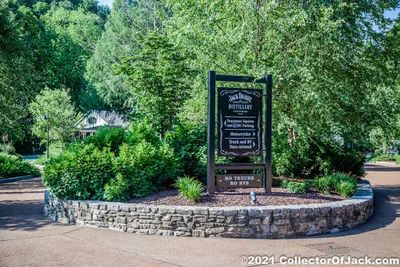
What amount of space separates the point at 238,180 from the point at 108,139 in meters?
4.25

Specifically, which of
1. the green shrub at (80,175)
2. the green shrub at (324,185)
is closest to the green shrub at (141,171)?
the green shrub at (80,175)

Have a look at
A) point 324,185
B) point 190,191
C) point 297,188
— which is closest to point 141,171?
point 190,191

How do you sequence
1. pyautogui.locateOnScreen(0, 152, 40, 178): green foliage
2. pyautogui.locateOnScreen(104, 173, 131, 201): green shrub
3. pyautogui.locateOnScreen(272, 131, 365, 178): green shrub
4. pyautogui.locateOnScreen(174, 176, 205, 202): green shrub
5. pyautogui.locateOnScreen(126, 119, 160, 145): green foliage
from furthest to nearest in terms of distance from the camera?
pyautogui.locateOnScreen(0, 152, 40, 178): green foliage < pyautogui.locateOnScreen(272, 131, 365, 178): green shrub < pyautogui.locateOnScreen(126, 119, 160, 145): green foliage < pyautogui.locateOnScreen(104, 173, 131, 201): green shrub < pyautogui.locateOnScreen(174, 176, 205, 202): green shrub

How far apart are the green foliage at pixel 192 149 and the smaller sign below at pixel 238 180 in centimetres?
142

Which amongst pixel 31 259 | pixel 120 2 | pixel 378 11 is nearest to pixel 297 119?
pixel 378 11

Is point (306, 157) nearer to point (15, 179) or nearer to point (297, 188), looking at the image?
point (297, 188)

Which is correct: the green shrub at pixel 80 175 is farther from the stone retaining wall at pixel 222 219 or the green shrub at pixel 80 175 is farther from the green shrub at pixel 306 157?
the green shrub at pixel 306 157

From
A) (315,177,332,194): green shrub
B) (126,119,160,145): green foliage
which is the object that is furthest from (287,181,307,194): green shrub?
(126,119,160,145): green foliage

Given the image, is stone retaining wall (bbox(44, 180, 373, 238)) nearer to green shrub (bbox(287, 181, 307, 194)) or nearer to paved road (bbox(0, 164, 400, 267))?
paved road (bbox(0, 164, 400, 267))

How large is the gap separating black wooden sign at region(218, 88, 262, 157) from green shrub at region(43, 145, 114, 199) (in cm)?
255

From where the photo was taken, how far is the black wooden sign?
340 inches

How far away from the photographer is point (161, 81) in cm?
1180

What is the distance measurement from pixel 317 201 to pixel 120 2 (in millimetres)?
29049

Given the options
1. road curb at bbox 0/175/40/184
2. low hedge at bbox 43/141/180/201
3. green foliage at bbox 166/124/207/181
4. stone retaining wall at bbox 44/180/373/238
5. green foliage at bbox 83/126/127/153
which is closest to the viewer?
stone retaining wall at bbox 44/180/373/238
